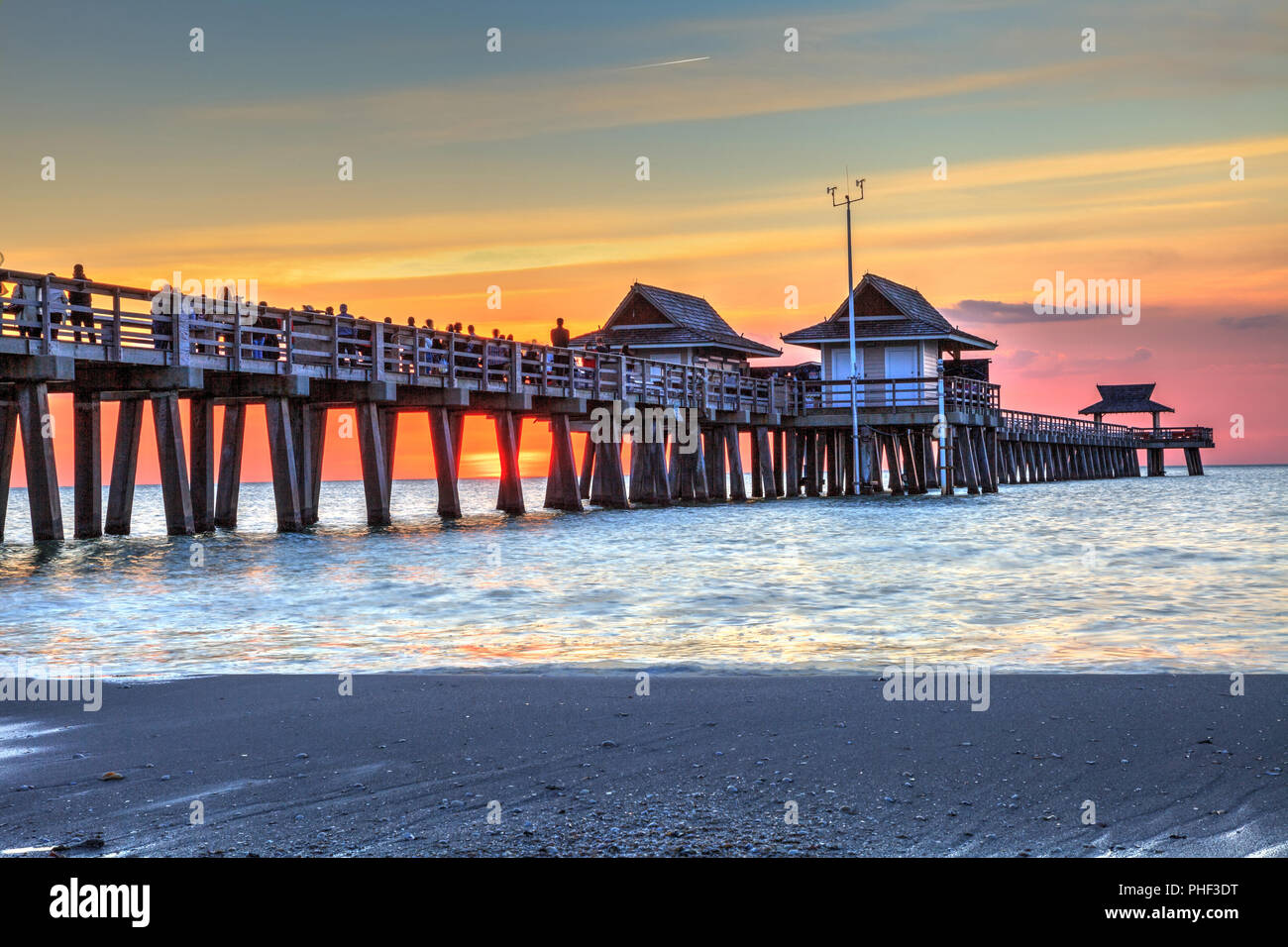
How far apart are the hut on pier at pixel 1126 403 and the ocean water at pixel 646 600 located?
7423 centimetres

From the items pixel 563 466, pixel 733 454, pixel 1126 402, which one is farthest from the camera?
pixel 1126 402

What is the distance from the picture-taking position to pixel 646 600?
15203mm

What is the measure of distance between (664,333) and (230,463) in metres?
24.1

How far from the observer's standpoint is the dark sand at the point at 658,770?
4.70 metres

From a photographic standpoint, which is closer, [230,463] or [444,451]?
[230,463]

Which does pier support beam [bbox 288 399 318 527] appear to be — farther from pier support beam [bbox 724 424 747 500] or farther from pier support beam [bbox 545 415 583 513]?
pier support beam [bbox 724 424 747 500]

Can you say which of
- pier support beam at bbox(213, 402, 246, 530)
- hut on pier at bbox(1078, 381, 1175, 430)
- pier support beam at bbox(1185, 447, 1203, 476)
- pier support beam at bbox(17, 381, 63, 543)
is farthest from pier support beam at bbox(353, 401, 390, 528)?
pier support beam at bbox(1185, 447, 1203, 476)

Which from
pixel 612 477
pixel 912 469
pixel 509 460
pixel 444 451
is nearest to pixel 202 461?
pixel 444 451

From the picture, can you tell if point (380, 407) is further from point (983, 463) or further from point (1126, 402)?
point (1126, 402)

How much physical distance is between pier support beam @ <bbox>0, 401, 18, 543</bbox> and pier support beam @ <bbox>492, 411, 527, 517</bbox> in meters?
12.0

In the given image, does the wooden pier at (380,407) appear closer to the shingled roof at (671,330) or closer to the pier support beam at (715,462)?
the pier support beam at (715,462)

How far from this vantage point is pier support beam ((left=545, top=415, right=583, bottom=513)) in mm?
37062
